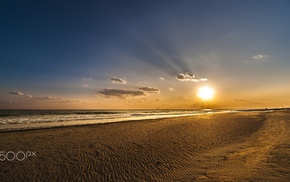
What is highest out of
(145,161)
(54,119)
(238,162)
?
(54,119)

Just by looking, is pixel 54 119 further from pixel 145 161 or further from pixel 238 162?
pixel 238 162

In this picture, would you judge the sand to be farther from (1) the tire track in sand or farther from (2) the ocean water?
(2) the ocean water

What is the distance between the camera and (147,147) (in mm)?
13367

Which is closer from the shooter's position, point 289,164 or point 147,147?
point 289,164

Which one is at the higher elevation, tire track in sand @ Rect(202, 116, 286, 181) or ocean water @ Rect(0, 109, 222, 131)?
ocean water @ Rect(0, 109, 222, 131)

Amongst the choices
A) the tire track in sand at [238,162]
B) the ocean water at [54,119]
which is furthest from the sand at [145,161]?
the ocean water at [54,119]

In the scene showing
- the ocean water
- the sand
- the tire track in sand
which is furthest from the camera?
the ocean water

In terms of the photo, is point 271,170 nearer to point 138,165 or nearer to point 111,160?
point 138,165

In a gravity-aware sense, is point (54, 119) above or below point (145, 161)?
above

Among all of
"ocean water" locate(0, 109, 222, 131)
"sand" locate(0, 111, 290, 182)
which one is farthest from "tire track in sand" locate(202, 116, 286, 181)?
"ocean water" locate(0, 109, 222, 131)

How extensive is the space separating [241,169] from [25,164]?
10809 mm

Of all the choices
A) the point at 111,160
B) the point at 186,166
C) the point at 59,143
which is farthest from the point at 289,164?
the point at 59,143

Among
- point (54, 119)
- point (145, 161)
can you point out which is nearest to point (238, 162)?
point (145, 161)

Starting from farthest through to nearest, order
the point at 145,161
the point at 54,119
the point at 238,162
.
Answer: the point at 54,119 → the point at 145,161 → the point at 238,162
